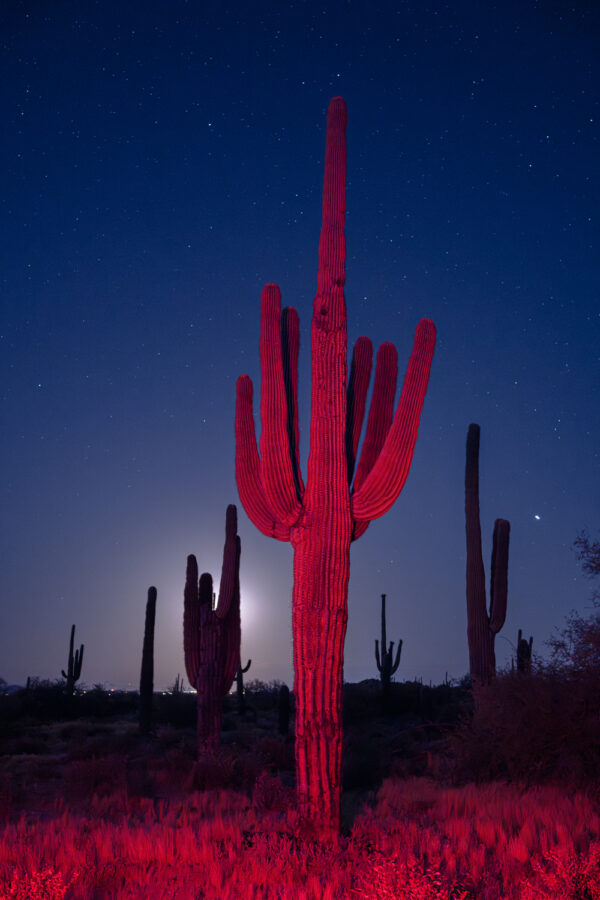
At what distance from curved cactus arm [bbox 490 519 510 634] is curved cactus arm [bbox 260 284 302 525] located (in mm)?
8457

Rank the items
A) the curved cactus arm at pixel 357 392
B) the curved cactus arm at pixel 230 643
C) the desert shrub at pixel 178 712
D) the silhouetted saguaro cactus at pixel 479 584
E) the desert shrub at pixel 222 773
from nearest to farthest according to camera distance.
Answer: the curved cactus arm at pixel 357 392, the desert shrub at pixel 222 773, the silhouetted saguaro cactus at pixel 479 584, the curved cactus arm at pixel 230 643, the desert shrub at pixel 178 712

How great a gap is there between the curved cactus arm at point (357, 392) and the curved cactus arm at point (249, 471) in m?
1.23

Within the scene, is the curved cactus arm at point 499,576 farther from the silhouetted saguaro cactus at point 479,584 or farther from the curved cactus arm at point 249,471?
the curved cactus arm at point 249,471

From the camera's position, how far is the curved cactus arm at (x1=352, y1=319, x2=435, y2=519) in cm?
891

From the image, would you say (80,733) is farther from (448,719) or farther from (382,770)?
(382,770)

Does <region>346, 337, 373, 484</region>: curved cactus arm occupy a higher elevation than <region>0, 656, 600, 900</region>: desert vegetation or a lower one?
higher

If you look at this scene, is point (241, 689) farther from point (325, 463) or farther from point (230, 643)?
point (325, 463)

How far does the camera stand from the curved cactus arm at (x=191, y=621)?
58.0ft

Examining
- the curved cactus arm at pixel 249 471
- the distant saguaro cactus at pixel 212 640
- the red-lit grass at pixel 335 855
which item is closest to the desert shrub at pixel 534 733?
the red-lit grass at pixel 335 855

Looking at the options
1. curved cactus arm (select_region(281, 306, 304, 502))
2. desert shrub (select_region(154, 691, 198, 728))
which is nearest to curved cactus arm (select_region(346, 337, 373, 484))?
curved cactus arm (select_region(281, 306, 304, 502))

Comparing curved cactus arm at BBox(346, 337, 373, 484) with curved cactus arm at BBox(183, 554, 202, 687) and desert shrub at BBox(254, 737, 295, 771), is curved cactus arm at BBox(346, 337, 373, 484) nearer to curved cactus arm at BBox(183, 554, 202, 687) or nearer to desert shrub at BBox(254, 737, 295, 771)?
curved cactus arm at BBox(183, 554, 202, 687)

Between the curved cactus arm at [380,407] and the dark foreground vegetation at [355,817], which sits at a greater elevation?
the curved cactus arm at [380,407]

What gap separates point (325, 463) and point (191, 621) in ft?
35.3

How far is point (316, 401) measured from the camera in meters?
9.09
